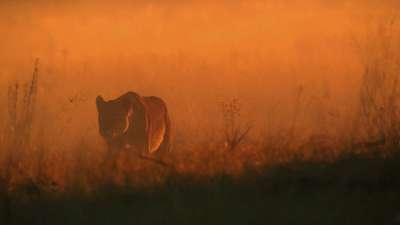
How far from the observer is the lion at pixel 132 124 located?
10945mm

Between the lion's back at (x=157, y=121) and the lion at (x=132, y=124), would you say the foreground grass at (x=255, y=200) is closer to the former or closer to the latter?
the lion at (x=132, y=124)

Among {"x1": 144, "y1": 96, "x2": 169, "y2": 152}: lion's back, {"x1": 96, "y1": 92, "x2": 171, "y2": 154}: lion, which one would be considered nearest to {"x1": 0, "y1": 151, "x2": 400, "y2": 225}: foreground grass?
{"x1": 96, "y1": 92, "x2": 171, "y2": 154}: lion

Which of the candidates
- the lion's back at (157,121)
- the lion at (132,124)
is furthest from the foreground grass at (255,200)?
the lion's back at (157,121)

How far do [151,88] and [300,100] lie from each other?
140 inches

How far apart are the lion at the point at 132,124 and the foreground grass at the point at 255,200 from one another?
10.1 feet

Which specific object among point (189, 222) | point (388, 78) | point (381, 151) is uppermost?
point (388, 78)

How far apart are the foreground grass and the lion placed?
306 centimetres

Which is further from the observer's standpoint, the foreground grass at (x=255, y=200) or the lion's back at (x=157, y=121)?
the lion's back at (x=157, y=121)

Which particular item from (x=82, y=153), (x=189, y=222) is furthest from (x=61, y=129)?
(x=189, y=222)

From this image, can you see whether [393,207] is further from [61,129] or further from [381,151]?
[61,129]

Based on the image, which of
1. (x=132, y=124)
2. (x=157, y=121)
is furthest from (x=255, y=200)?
(x=157, y=121)

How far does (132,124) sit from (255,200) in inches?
178

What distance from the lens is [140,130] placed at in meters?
11.4

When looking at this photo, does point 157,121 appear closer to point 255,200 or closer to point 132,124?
point 132,124
